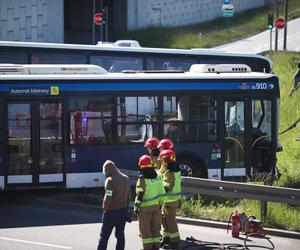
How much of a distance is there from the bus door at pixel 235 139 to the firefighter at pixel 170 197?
549cm

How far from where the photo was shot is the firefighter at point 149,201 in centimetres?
1008

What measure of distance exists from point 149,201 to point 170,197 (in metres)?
0.87

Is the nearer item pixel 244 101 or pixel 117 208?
pixel 117 208

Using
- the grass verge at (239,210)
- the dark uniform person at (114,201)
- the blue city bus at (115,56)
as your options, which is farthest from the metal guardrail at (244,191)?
the blue city bus at (115,56)

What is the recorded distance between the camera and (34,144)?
15164 millimetres

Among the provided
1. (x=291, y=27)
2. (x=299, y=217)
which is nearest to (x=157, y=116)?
(x=299, y=217)

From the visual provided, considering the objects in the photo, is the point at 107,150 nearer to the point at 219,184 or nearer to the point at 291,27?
the point at 219,184

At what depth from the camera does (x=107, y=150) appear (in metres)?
15.7

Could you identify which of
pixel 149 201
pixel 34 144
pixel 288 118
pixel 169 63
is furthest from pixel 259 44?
pixel 149 201

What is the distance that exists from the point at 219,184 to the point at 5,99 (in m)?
5.22

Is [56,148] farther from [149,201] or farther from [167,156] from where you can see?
[149,201]

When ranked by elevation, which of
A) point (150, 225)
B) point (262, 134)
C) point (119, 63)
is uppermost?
point (119, 63)

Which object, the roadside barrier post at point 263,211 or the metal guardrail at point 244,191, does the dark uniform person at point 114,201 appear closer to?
the metal guardrail at point 244,191

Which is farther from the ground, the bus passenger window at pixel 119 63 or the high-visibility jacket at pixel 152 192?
the bus passenger window at pixel 119 63
